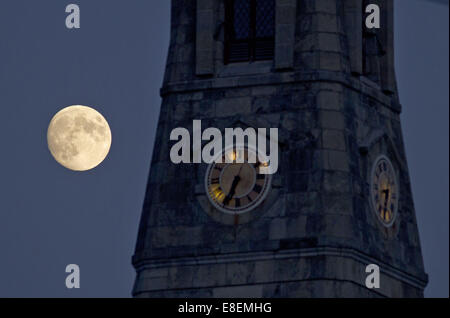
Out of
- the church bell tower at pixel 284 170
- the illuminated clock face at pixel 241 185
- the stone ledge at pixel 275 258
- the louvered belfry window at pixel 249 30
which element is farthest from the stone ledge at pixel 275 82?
the stone ledge at pixel 275 258

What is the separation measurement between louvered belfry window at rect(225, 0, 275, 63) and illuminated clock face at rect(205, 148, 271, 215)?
5619 mm

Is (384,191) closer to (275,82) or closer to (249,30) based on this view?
(275,82)

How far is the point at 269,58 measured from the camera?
13975 centimetres

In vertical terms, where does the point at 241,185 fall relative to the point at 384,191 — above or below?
below

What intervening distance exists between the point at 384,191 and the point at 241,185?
24.6 ft

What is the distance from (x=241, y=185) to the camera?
450 feet

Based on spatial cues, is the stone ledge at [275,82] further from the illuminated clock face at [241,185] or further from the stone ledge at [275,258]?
the stone ledge at [275,258]

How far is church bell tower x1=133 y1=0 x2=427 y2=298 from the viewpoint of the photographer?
135500 mm

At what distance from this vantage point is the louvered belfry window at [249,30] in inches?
5517

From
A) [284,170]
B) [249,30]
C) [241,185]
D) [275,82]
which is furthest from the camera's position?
[249,30]

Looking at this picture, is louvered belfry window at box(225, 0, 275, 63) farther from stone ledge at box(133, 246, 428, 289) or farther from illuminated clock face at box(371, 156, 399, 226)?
stone ledge at box(133, 246, 428, 289)

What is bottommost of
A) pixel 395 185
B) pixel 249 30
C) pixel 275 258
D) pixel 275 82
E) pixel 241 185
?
pixel 275 258

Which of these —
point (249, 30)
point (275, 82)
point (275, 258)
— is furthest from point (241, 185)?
point (249, 30)
